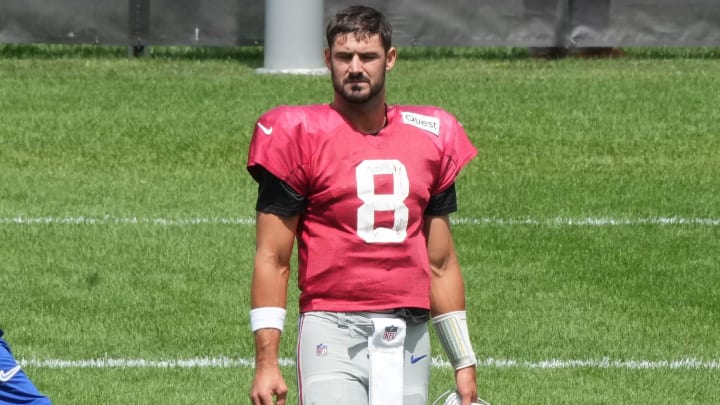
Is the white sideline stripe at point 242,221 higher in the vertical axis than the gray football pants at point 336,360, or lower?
lower

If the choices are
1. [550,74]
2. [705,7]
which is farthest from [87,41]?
[705,7]

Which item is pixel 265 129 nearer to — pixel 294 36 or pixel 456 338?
pixel 456 338

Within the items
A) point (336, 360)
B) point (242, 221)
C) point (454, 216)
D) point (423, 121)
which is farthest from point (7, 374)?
point (454, 216)

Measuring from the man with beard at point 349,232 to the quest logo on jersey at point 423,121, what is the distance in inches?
2.0

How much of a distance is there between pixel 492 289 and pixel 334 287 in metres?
6.06

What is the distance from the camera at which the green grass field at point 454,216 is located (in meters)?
10.2

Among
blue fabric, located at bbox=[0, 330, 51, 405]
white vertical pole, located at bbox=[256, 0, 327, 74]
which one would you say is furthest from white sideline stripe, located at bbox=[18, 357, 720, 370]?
white vertical pole, located at bbox=[256, 0, 327, 74]

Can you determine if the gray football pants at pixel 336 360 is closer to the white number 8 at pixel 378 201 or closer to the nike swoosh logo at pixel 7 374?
the white number 8 at pixel 378 201

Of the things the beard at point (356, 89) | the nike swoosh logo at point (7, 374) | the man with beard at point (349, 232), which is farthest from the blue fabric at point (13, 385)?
the beard at point (356, 89)

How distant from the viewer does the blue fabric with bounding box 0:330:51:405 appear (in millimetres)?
7062

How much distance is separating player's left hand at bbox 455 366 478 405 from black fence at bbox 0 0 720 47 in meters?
15.1

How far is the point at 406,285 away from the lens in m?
6.07

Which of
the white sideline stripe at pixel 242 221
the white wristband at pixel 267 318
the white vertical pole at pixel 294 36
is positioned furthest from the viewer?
the white vertical pole at pixel 294 36

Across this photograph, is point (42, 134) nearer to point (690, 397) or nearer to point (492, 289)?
point (492, 289)
